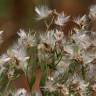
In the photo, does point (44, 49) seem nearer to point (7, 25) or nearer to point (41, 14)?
point (41, 14)

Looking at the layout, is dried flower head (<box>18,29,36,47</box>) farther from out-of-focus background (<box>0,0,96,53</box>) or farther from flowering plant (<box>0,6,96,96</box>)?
out-of-focus background (<box>0,0,96,53</box>)

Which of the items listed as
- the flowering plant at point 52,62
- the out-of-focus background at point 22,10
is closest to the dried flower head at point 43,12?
the flowering plant at point 52,62

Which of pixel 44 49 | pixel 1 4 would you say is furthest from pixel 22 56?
pixel 1 4

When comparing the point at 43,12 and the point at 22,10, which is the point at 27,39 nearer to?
the point at 43,12

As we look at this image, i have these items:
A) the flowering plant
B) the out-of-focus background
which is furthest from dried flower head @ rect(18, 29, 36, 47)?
the out-of-focus background

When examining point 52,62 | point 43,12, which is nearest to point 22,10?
point 43,12

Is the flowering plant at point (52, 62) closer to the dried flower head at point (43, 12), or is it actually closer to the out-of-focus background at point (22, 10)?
A: the dried flower head at point (43, 12)

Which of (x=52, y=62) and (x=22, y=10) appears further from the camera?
(x=22, y=10)

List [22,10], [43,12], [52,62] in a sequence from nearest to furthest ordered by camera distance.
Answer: [52,62], [43,12], [22,10]
